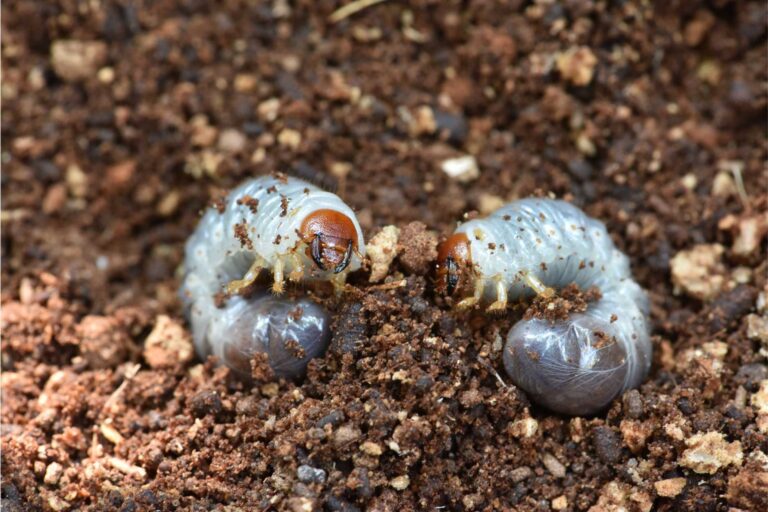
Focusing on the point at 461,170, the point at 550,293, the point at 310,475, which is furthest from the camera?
the point at 461,170

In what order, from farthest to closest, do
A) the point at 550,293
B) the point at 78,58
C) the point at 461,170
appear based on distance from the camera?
the point at 78,58 < the point at 461,170 < the point at 550,293

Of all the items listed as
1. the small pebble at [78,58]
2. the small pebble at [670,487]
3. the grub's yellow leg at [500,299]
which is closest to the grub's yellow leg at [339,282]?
the grub's yellow leg at [500,299]

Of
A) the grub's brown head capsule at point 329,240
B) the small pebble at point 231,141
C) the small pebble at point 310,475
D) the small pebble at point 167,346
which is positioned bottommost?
the small pebble at point 167,346

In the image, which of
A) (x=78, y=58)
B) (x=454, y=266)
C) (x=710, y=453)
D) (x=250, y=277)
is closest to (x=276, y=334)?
(x=250, y=277)

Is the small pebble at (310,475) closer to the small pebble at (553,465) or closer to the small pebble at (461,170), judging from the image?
the small pebble at (553,465)

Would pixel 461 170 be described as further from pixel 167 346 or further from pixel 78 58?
pixel 78 58

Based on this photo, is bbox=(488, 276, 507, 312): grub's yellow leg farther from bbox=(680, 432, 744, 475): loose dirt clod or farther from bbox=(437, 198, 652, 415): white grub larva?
bbox=(680, 432, 744, 475): loose dirt clod

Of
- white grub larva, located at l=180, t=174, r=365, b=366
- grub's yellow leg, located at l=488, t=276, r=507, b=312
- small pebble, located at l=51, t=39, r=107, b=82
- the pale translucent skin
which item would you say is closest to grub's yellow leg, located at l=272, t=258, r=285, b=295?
white grub larva, located at l=180, t=174, r=365, b=366
